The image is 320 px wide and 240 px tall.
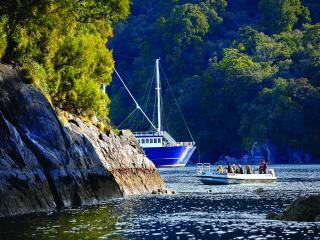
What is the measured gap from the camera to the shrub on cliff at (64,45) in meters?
50.0

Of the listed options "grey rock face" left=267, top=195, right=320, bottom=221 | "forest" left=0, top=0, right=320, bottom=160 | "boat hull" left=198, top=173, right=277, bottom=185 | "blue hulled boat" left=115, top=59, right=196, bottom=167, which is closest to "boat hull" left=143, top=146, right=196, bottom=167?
"blue hulled boat" left=115, top=59, right=196, bottom=167

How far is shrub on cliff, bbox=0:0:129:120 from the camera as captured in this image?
5000cm

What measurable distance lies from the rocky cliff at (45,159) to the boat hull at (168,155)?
3140 inches

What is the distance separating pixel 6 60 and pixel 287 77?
11776 cm

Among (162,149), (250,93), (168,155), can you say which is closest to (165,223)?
(162,149)

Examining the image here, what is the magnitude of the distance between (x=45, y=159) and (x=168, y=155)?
317 ft

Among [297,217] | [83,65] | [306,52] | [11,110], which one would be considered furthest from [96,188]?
[306,52]

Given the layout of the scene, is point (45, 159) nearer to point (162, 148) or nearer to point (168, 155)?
point (162, 148)

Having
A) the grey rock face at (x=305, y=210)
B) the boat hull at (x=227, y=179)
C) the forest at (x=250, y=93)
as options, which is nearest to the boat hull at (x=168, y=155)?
the forest at (x=250, y=93)

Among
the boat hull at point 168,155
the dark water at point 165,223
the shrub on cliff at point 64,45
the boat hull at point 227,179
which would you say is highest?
the shrub on cliff at point 64,45

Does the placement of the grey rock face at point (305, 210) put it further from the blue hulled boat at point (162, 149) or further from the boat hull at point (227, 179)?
the blue hulled boat at point (162, 149)

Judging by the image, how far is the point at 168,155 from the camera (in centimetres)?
13975

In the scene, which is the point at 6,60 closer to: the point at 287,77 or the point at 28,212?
the point at 28,212

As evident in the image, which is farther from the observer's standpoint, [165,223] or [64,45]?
[64,45]
